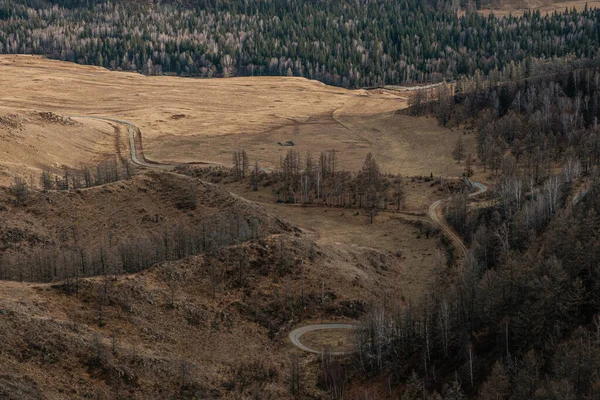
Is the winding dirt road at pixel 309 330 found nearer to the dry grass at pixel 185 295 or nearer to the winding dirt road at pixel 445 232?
the winding dirt road at pixel 445 232

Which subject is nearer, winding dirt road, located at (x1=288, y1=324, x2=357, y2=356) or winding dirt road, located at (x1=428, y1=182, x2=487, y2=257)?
winding dirt road, located at (x1=288, y1=324, x2=357, y2=356)

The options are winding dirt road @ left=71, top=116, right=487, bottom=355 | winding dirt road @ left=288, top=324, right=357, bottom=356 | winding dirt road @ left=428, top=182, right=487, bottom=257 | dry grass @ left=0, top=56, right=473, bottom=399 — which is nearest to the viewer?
dry grass @ left=0, top=56, right=473, bottom=399

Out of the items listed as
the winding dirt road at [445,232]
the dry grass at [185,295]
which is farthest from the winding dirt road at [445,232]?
the dry grass at [185,295]

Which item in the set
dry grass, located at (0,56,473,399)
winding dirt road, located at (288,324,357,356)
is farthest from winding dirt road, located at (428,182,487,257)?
winding dirt road, located at (288,324,357,356)

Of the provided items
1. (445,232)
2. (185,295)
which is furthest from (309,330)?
(445,232)

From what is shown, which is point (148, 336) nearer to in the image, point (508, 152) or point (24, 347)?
point (24, 347)

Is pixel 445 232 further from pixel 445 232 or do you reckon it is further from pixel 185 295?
pixel 185 295

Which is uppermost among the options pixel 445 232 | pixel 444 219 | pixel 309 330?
pixel 444 219

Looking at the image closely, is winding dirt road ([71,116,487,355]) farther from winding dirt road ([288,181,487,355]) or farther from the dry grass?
the dry grass

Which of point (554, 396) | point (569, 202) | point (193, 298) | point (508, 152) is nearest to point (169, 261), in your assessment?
point (193, 298)
